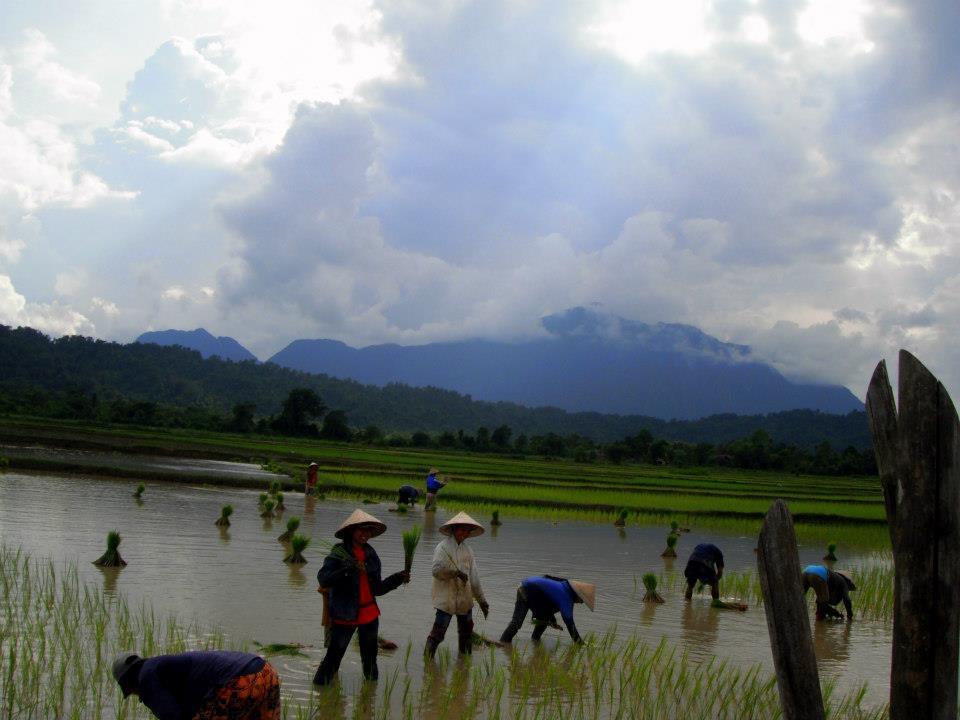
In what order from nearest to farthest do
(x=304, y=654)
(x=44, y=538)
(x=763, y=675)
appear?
1. (x=304, y=654)
2. (x=763, y=675)
3. (x=44, y=538)

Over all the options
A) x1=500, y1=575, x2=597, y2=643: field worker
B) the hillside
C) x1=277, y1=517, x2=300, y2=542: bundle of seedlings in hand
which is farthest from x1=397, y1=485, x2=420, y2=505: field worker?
the hillside

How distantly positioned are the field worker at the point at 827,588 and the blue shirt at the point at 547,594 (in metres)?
4.03

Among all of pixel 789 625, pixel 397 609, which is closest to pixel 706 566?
pixel 397 609

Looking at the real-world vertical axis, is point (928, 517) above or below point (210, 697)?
above

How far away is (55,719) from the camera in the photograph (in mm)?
5410

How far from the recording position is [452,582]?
780 cm

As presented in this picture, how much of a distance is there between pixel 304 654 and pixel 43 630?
2130 millimetres

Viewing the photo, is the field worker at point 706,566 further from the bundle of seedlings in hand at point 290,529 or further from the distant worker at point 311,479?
the distant worker at point 311,479

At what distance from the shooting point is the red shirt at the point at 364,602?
664cm

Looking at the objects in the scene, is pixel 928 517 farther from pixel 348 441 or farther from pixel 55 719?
pixel 348 441

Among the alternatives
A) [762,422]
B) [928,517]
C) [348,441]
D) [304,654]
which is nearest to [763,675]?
[304,654]

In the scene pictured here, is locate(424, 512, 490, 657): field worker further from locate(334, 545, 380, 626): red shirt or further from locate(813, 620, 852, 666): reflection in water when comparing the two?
locate(813, 620, 852, 666): reflection in water

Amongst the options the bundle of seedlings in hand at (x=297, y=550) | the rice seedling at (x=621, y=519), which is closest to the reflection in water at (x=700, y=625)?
the bundle of seedlings in hand at (x=297, y=550)

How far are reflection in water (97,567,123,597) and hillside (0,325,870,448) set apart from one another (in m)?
59.6
